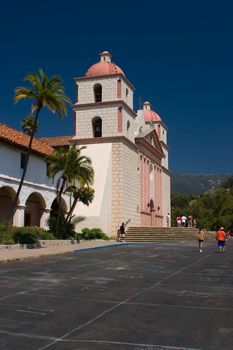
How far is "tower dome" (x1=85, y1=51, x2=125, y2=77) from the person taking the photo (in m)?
37.8

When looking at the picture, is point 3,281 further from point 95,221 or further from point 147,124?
point 147,124

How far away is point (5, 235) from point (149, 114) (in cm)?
3368

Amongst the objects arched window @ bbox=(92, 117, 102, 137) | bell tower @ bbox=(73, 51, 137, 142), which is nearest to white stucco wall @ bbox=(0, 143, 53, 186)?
bell tower @ bbox=(73, 51, 137, 142)

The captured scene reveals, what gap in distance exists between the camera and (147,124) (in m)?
50.5

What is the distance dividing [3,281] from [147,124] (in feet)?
134

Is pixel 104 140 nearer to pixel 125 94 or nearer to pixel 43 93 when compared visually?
pixel 125 94

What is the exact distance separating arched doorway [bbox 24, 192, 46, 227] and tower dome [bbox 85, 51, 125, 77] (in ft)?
40.8

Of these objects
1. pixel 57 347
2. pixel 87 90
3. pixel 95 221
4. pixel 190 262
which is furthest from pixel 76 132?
pixel 57 347

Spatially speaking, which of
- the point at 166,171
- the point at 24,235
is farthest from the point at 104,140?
the point at 166,171

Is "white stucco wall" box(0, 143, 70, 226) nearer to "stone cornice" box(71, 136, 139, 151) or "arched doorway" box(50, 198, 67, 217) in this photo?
"arched doorway" box(50, 198, 67, 217)

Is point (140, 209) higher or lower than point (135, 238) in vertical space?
higher

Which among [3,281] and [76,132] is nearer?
[3,281]

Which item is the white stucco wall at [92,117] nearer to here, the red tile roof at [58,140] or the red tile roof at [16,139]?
the red tile roof at [58,140]

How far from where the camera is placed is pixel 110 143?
3647 centimetres
